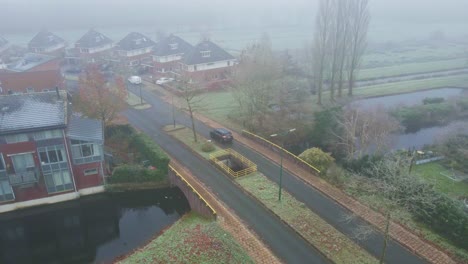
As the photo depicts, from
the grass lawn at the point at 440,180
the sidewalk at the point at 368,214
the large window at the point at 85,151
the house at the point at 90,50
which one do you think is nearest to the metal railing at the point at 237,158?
the sidewalk at the point at 368,214

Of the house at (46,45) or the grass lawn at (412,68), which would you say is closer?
the grass lawn at (412,68)

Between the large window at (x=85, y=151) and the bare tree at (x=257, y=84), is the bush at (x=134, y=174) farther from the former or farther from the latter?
the bare tree at (x=257, y=84)

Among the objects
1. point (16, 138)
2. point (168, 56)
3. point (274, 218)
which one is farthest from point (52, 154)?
point (168, 56)

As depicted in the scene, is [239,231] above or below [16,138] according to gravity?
below

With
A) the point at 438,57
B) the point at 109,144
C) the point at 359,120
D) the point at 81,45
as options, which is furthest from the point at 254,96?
the point at 438,57

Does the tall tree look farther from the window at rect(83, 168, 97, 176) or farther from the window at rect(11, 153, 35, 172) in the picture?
the window at rect(11, 153, 35, 172)

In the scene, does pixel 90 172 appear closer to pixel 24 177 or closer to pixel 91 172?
pixel 91 172
